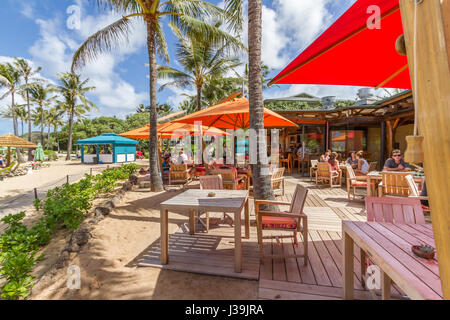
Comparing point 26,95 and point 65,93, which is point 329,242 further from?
point 26,95

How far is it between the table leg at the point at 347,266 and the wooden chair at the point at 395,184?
3.24 m

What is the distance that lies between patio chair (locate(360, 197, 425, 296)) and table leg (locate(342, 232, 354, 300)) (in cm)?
32

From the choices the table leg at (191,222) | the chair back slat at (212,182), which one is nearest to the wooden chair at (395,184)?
the chair back slat at (212,182)

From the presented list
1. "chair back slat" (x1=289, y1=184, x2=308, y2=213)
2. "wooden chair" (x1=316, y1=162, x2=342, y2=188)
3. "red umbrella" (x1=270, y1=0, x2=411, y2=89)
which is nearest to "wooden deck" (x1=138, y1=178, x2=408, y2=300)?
"chair back slat" (x1=289, y1=184, x2=308, y2=213)

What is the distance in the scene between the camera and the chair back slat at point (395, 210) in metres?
2.10

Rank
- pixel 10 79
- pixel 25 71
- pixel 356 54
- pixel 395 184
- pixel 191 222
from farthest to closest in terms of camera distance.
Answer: pixel 25 71 → pixel 10 79 → pixel 395 184 → pixel 191 222 → pixel 356 54

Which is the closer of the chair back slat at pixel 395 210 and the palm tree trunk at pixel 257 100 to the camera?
the chair back slat at pixel 395 210

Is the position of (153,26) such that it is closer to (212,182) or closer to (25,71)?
(212,182)

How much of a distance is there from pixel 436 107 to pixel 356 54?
5.70 ft

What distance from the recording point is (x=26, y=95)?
25.6 m

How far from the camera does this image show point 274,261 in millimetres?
2734

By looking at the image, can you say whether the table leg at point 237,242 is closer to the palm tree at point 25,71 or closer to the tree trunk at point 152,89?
the tree trunk at point 152,89

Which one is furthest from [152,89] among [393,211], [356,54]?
[393,211]

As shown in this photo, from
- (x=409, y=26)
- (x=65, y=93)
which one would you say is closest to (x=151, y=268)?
(x=409, y=26)
